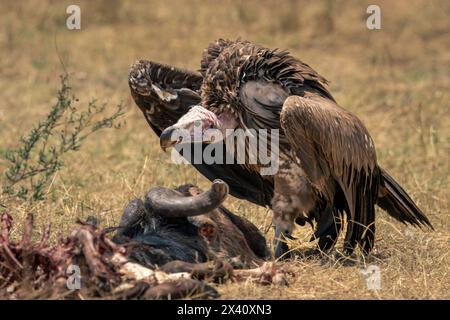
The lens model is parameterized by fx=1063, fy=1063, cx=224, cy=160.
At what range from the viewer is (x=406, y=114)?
1014 cm

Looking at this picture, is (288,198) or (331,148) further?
(288,198)

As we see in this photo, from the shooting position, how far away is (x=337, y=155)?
19.2 feet

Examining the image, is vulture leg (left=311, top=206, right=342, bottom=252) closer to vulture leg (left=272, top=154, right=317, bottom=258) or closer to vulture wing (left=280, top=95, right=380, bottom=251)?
vulture wing (left=280, top=95, right=380, bottom=251)

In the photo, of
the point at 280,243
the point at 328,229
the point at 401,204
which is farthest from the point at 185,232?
the point at 401,204

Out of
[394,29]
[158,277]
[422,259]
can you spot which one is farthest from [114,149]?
[394,29]

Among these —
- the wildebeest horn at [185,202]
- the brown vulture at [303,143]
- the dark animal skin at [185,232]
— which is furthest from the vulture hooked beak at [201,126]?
the wildebeest horn at [185,202]

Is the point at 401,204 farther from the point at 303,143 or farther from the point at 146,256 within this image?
the point at 146,256

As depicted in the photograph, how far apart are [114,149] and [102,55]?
3.45 m

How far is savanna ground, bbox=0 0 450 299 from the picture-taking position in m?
6.02

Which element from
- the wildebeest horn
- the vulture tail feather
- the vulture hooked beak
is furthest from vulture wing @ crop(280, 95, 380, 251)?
the wildebeest horn

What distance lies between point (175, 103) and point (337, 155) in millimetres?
1144

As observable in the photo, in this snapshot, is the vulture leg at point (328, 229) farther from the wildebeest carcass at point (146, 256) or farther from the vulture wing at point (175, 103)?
the wildebeest carcass at point (146, 256)

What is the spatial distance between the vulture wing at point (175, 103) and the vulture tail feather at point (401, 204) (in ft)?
2.26
